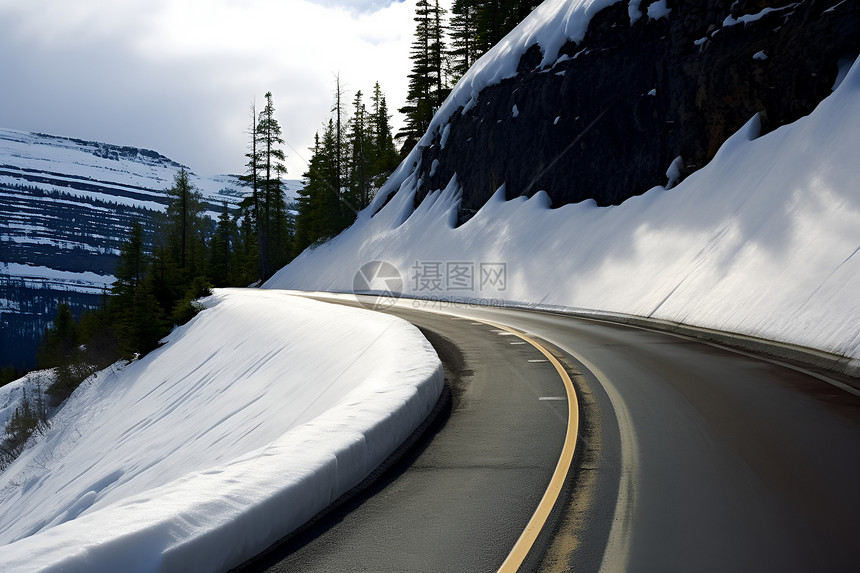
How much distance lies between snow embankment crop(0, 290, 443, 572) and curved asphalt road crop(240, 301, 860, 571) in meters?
0.38

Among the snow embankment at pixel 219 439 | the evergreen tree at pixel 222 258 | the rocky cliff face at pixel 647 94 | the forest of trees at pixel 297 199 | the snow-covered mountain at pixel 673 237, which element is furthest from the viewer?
the evergreen tree at pixel 222 258

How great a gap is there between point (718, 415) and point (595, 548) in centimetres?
382

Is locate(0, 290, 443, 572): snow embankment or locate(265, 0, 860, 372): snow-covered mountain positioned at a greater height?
locate(265, 0, 860, 372): snow-covered mountain

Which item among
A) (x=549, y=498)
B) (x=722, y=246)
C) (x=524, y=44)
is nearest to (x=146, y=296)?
(x=524, y=44)

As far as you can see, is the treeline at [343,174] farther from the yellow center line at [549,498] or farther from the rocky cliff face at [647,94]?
the yellow center line at [549,498]

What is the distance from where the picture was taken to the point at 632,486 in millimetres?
4641

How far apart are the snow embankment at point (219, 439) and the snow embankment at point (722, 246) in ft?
26.0

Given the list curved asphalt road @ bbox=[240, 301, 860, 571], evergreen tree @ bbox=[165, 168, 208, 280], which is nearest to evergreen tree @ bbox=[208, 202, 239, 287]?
evergreen tree @ bbox=[165, 168, 208, 280]

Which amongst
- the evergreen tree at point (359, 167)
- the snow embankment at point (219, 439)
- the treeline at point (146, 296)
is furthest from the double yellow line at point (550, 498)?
the evergreen tree at point (359, 167)

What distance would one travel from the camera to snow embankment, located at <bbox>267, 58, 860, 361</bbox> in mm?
12844

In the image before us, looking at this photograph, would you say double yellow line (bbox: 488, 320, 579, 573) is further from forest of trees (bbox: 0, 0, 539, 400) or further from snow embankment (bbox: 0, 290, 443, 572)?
forest of trees (bbox: 0, 0, 539, 400)

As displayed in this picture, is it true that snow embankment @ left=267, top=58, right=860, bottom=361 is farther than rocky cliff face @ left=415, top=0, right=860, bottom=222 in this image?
No

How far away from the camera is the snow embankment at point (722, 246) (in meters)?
12.8

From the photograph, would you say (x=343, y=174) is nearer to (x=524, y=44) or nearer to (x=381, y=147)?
(x=381, y=147)
